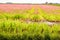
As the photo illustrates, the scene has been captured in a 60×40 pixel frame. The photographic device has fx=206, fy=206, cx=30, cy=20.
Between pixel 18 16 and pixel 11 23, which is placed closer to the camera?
pixel 11 23

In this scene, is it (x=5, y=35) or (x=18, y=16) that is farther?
(x=18, y=16)

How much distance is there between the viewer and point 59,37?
25.9ft

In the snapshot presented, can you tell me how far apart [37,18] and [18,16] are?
6.30ft

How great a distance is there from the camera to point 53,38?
789cm

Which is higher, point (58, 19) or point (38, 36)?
point (38, 36)

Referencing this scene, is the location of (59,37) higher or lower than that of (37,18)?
higher

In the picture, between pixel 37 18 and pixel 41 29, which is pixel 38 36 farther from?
pixel 37 18

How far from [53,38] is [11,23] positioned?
307 cm

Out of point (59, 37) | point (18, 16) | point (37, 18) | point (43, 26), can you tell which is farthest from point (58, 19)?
point (59, 37)

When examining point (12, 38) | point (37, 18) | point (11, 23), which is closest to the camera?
point (12, 38)

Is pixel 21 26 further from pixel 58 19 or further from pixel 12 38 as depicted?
pixel 58 19

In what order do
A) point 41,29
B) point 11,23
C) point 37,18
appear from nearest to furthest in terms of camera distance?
point 41,29 < point 11,23 < point 37,18

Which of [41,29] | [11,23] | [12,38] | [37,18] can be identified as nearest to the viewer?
[12,38]

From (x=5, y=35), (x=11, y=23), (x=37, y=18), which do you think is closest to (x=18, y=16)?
(x=37, y=18)
